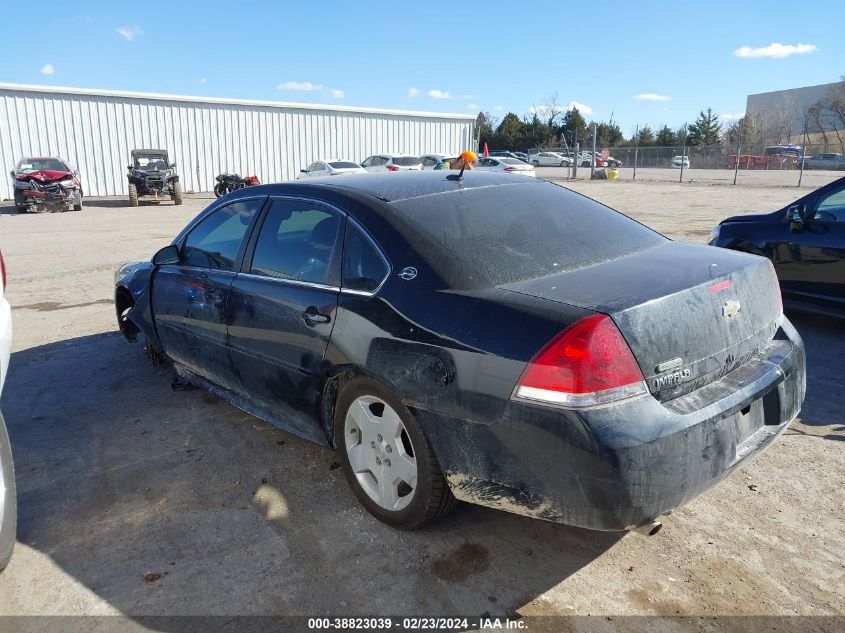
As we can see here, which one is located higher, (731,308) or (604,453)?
(731,308)

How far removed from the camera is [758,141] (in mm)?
63781

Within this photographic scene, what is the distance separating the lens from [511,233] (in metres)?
3.15

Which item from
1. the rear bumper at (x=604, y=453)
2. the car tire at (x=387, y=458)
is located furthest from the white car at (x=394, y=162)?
the rear bumper at (x=604, y=453)

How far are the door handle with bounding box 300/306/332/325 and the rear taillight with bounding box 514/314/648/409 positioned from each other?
114cm

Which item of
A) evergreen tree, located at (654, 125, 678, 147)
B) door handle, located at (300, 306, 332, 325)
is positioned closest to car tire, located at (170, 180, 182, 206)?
door handle, located at (300, 306, 332, 325)

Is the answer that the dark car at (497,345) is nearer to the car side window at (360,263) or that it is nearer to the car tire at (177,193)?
the car side window at (360,263)

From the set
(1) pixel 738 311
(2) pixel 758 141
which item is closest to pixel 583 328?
(1) pixel 738 311

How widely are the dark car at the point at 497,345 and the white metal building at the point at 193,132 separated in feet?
89.9

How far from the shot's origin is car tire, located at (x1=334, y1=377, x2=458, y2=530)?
2.76m

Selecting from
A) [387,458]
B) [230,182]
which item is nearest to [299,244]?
[387,458]

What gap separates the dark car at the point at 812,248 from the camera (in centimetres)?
574

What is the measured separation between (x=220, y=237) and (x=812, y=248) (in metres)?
5.07

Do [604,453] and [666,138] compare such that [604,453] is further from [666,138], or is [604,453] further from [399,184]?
[666,138]

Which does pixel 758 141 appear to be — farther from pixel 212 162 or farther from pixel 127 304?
pixel 127 304
